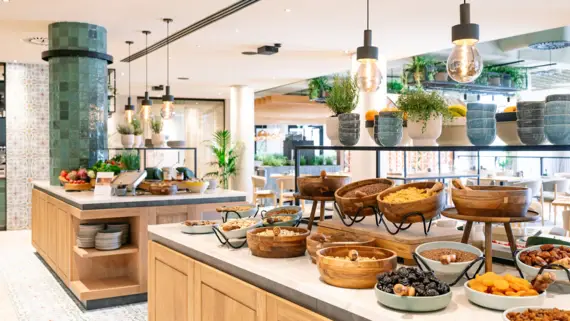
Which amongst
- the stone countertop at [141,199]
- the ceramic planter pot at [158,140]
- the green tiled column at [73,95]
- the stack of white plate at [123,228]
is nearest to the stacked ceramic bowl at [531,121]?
the stone countertop at [141,199]

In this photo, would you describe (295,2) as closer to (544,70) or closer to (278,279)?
(278,279)

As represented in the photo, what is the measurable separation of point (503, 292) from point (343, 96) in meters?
1.67

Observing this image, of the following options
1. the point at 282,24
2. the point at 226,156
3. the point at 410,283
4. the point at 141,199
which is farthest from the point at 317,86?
the point at 410,283

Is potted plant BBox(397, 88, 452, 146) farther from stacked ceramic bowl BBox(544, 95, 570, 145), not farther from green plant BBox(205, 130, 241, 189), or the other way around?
green plant BBox(205, 130, 241, 189)

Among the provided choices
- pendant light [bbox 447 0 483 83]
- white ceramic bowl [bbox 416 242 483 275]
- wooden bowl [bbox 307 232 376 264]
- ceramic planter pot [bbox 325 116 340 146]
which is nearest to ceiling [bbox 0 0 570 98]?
pendant light [bbox 447 0 483 83]

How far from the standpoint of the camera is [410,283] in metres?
1.69

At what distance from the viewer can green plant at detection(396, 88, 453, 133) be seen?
243 centimetres

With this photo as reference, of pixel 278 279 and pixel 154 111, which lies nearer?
pixel 278 279

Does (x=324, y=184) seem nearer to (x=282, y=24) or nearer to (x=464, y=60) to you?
(x=464, y=60)

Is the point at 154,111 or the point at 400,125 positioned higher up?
the point at 154,111

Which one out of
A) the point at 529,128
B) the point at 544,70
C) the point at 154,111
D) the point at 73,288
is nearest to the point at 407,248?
the point at 529,128

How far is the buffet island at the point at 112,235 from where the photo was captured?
15.4 feet

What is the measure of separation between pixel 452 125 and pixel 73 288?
12.2ft

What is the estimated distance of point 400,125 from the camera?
8.73 ft
